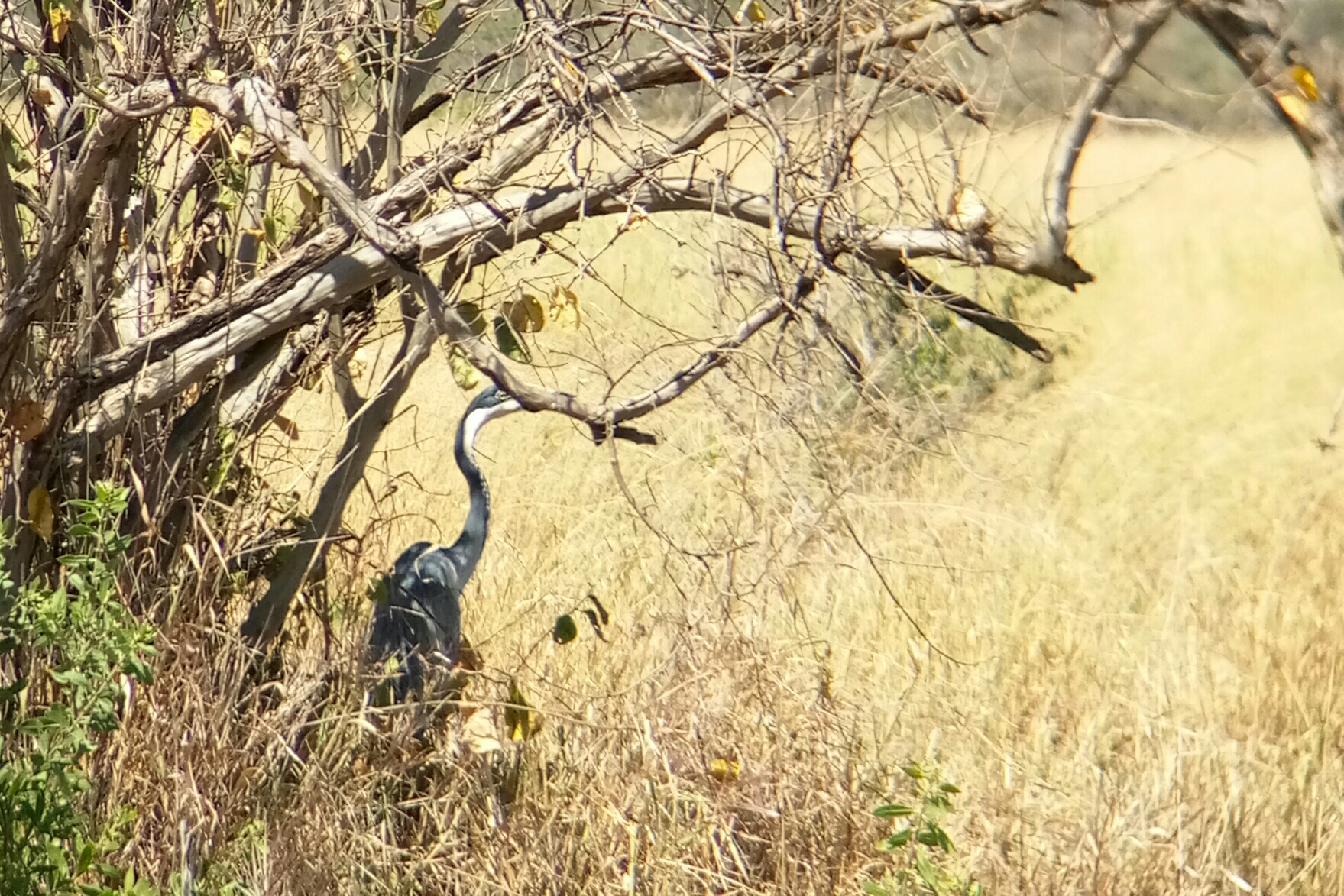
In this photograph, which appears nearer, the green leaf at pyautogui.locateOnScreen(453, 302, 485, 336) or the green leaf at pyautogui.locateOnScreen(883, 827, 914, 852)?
the green leaf at pyautogui.locateOnScreen(883, 827, 914, 852)

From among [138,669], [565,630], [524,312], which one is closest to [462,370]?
Answer: [524,312]

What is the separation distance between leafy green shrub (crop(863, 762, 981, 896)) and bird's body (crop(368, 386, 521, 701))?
1369 millimetres

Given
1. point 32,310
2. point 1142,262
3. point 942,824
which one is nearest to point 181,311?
point 32,310

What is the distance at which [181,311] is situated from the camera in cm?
368

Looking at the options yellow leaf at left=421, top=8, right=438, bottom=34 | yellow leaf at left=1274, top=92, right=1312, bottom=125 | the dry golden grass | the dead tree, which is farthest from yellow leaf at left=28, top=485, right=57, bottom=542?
yellow leaf at left=1274, top=92, right=1312, bottom=125

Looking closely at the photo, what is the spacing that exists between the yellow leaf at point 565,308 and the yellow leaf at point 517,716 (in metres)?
0.93

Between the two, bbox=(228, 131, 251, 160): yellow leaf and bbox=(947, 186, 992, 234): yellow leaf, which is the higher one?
bbox=(228, 131, 251, 160): yellow leaf

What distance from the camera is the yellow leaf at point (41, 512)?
3328mm

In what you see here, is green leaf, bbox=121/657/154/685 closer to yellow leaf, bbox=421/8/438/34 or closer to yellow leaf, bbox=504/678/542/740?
yellow leaf, bbox=504/678/542/740

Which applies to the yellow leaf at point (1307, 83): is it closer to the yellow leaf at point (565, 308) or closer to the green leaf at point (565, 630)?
the yellow leaf at point (565, 308)

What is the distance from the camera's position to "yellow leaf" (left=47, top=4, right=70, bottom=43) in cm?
311

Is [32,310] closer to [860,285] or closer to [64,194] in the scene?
[64,194]

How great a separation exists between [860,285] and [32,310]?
6.35 feet

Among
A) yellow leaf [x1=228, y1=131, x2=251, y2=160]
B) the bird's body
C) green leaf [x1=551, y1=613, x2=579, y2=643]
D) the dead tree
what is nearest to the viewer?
the dead tree
